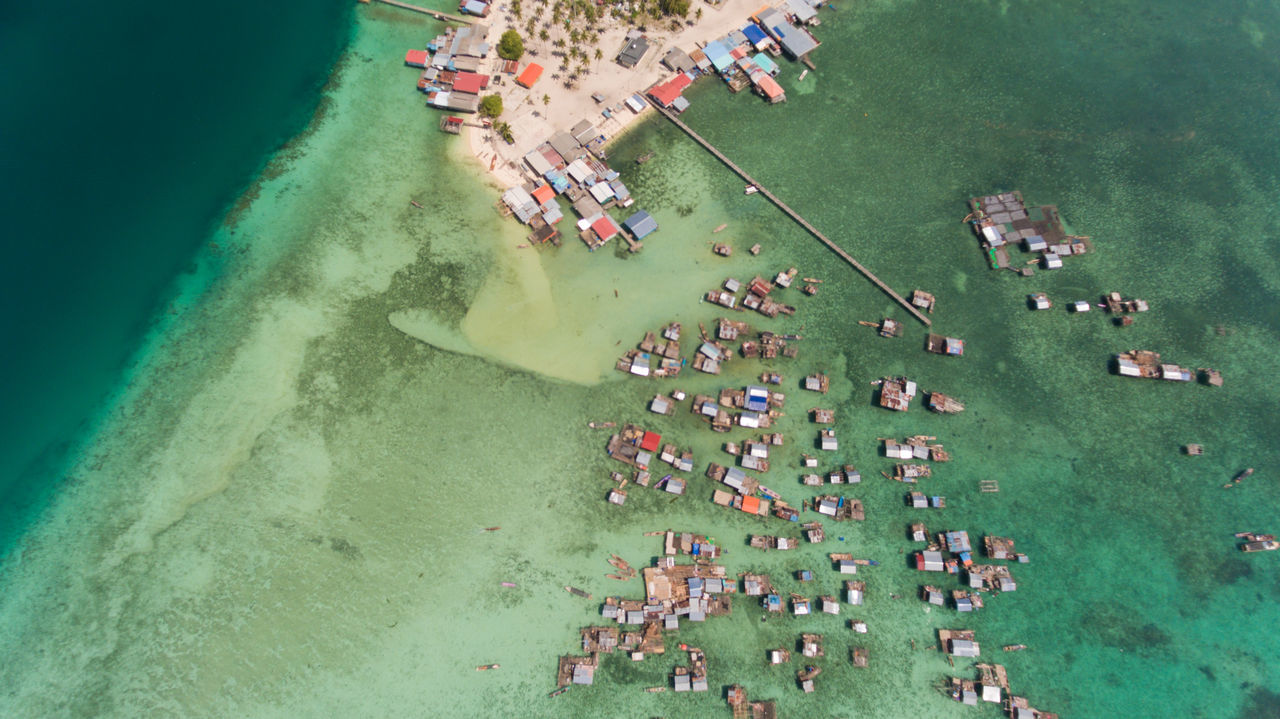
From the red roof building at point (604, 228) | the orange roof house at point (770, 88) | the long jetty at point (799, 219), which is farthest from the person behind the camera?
the orange roof house at point (770, 88)

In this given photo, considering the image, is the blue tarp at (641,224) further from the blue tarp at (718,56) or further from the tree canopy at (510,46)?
Answer: the tree canopy at (510,46)

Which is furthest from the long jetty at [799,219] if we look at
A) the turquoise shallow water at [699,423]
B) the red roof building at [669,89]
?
the turquoise shallow water at [699,423]

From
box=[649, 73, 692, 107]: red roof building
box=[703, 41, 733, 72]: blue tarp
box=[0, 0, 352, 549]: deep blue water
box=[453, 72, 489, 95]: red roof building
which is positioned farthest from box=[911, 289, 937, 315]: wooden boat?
box=[0, 0, 352, 549]: deep blue water

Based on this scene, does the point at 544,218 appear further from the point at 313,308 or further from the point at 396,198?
the point at 313,308

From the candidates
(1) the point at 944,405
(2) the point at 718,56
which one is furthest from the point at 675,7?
(1) the point at 944,405

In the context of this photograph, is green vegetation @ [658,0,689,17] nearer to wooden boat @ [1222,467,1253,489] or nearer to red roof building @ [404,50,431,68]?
red roof building @ [404,50,431,68]
